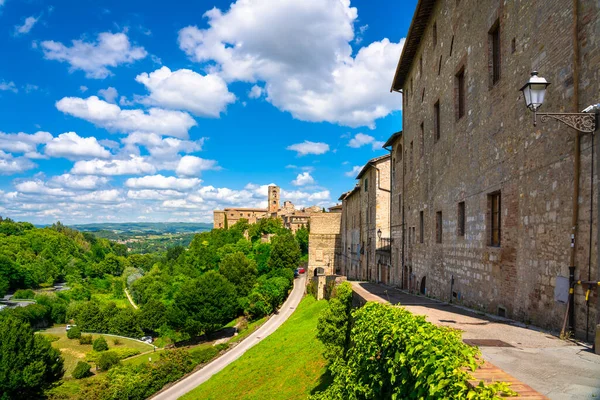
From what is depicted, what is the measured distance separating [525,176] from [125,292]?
94284 millimetres

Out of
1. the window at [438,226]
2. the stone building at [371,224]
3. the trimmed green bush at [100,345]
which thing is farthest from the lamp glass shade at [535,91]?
the trimmed green bush at [100,345]

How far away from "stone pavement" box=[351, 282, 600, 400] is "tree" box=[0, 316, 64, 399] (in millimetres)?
35562

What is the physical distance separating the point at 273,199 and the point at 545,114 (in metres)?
111

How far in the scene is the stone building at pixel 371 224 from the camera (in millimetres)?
27656

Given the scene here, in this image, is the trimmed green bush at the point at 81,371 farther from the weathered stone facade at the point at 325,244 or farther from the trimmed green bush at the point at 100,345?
the weathered stone facade at the point at 325,244

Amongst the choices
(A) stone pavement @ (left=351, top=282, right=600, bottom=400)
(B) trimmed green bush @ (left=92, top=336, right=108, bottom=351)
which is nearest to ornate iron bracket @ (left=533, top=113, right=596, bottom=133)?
(A) stone pavement @ (left=351, top=282, right=600, bottom=400)

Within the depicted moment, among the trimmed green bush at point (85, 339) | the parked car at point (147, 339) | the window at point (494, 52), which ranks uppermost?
the window at point (494, 52)

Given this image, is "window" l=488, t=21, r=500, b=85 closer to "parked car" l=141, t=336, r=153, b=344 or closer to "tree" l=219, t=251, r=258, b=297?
"tree" l=219, t=251, r=258, b=297

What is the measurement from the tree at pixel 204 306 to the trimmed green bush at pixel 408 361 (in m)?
36.0

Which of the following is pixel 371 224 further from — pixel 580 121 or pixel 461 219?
pixel 580 121

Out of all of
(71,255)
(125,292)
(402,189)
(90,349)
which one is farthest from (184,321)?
(71,255)

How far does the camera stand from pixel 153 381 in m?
30.9

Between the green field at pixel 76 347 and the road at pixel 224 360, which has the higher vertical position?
the road at pixel 224 360

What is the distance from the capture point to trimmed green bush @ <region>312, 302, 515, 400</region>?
3629 millimetres
